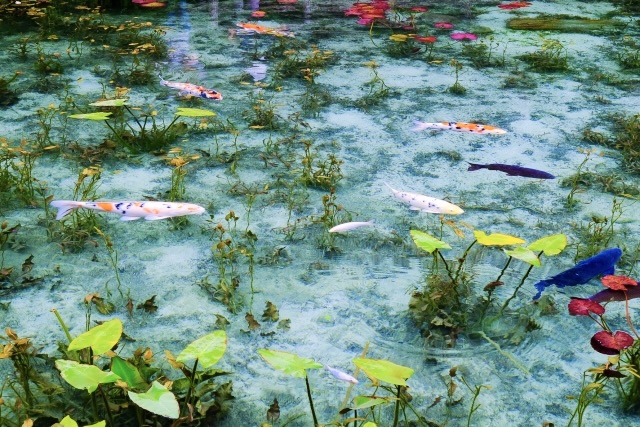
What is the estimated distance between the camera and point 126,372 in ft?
7.22

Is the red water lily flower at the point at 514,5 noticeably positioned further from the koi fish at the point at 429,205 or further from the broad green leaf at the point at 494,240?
the broad green leaf at the point at 494,240

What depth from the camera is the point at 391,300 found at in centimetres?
318

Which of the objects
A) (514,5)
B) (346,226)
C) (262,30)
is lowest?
(346,226)

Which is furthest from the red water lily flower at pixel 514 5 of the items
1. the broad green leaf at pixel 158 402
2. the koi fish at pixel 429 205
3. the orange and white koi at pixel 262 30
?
the broad green leaf at pixel 158 402

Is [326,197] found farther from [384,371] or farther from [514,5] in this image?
[514,5]

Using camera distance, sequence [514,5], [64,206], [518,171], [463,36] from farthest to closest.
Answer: [514,5], [463,36], [518,171], [64,206]

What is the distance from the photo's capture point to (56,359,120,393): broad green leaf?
195cm

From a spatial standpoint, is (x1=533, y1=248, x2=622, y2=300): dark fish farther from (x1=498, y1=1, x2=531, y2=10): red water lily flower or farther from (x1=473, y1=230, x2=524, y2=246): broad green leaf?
(x1=498, y1=1, x2=531, y2=10): red water lily flower

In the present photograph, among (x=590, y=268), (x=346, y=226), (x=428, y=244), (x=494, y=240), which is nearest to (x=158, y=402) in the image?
(x=428, y=244)

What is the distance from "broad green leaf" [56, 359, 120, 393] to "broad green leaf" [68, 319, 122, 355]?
5cm

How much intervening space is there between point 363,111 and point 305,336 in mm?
2882

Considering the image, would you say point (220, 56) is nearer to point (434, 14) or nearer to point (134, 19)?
point (134, 19)

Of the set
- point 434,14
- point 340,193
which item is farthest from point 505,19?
point 340,193

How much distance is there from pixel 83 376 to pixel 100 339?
0.15 m
